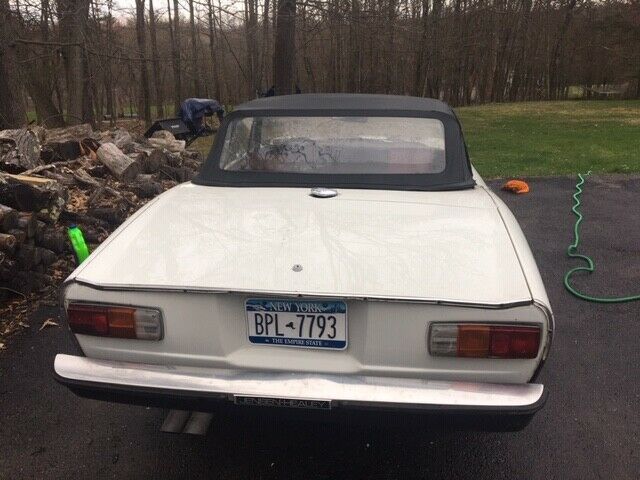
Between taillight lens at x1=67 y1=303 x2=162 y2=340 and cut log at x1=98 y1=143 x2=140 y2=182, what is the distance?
4.88 metres

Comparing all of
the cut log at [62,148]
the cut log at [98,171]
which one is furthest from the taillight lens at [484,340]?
the cut log at [62,148]

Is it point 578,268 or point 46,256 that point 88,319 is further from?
point 578,268

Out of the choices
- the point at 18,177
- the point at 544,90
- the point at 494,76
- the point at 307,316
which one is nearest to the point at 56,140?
the point at 18,177

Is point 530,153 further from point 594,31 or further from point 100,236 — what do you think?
point 594,31

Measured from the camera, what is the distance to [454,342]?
1.91 m

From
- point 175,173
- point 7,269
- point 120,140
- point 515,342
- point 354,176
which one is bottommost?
point 7,269

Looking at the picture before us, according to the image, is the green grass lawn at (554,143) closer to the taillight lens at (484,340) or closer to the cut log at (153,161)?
the cut log at (153,161)

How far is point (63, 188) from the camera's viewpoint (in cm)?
511

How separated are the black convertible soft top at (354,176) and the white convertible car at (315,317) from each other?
1.86 ft

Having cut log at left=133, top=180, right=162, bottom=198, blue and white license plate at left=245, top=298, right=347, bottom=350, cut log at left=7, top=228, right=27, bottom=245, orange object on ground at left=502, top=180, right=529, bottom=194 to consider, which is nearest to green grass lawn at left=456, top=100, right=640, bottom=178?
orange object on ground at left=502, top=180, right=529, bottom=194

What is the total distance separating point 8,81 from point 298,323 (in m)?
9.59

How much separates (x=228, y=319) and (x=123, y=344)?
0.45m

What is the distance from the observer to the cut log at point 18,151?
5453 mm

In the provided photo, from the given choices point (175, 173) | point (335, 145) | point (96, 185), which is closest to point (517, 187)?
point (175, 173)
